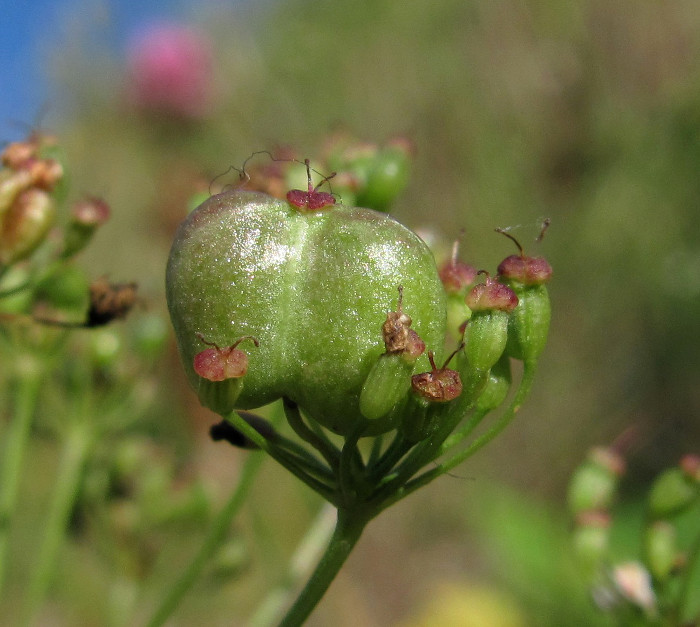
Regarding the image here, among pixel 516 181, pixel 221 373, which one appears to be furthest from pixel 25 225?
pixel 516 181

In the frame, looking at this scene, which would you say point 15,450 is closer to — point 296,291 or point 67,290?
point 67,290

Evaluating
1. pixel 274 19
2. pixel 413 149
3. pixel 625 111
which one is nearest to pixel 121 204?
pixel 274 19

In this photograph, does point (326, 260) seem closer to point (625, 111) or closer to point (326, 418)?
point (326, 418)

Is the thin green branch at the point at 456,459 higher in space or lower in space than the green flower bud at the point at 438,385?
lower

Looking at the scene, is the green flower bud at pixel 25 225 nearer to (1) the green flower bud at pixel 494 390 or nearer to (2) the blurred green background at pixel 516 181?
(1) the green flower bud at pixel 494 390

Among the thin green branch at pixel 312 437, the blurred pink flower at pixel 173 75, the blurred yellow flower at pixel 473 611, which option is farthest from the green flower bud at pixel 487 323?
the blurred pink flower at pixel 173 75
